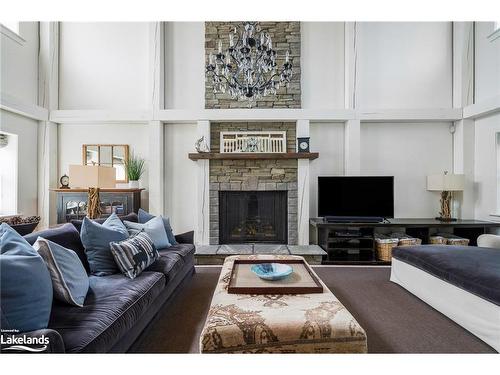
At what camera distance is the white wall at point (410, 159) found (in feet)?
15.2

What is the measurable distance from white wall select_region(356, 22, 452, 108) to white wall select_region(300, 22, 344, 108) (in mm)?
402

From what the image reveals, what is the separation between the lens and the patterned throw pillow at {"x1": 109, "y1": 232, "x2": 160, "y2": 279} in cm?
204

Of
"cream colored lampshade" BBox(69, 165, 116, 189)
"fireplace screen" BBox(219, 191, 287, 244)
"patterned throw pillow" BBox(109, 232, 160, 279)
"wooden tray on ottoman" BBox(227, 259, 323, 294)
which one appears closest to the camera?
"wooden tray on ottoman" BBox(227, 259, 323, 294)

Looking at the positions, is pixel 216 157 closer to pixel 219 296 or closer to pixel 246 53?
pixel 246 53

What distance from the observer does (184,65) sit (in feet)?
15.4

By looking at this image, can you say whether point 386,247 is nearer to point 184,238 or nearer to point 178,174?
point 184,238

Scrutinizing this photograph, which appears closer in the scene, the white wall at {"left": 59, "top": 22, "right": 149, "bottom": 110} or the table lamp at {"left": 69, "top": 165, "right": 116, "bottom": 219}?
the table lamp at {"left": 69, "top": 165, "right": 116, "bottom": 219}

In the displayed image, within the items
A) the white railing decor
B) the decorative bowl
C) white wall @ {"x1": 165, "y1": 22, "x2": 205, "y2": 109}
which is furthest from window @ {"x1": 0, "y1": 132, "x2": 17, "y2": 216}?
the decorative bowl

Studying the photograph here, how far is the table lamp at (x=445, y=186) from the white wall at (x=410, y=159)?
0.79 ft

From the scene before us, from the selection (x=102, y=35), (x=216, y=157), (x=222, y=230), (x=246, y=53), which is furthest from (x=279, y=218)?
(x=102, y=35)

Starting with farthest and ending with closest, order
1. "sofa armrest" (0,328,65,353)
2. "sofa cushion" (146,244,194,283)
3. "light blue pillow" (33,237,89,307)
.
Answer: "sofa cushion" (146,244,194,283) → "light blue pillow" (33,237,89,307) → "sofa armrest" (0,328,65,353)

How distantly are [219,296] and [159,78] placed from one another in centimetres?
387

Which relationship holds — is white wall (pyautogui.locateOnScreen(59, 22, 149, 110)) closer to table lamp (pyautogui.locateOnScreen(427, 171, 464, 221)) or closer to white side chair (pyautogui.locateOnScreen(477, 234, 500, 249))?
table lamp (pyautogui.locateOnScreen(427, 171, 464, 221))

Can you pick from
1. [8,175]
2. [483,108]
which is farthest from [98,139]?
[483,108]
